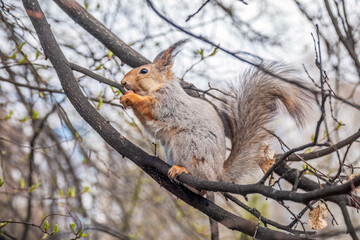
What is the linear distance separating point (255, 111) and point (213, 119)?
25 cm

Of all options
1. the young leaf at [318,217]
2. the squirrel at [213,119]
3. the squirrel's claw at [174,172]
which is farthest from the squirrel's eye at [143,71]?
the young leaf at [318,217]

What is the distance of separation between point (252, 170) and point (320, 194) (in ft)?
3.99

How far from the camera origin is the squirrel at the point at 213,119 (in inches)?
88.4

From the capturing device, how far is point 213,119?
2398 millimetres

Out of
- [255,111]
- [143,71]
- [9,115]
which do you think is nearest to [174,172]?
[255,111]

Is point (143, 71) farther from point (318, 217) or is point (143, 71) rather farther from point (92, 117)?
point (318, 217)

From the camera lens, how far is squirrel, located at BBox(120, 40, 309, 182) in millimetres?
2244

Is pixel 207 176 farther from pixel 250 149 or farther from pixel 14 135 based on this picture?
pixel 14 135

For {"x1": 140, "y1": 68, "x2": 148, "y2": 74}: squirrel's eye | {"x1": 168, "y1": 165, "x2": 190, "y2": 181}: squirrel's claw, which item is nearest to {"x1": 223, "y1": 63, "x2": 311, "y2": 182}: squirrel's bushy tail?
{"x1": 168, "y1": 165, "x2": 190, "y2": 181}: squirrel's claw

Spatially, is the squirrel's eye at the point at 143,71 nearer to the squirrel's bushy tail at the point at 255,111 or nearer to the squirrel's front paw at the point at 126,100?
the squirrel's front paw at the point at 126,100

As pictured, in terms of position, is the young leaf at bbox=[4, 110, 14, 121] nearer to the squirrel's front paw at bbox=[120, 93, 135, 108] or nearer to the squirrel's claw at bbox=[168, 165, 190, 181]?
the squirrel's front paw at bbox=[120, 93, 135, 108]

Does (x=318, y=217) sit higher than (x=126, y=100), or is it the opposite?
(x=126, y=100)

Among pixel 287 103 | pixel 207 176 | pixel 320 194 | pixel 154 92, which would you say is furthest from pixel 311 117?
pixel 320 194

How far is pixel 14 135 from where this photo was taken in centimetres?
337
